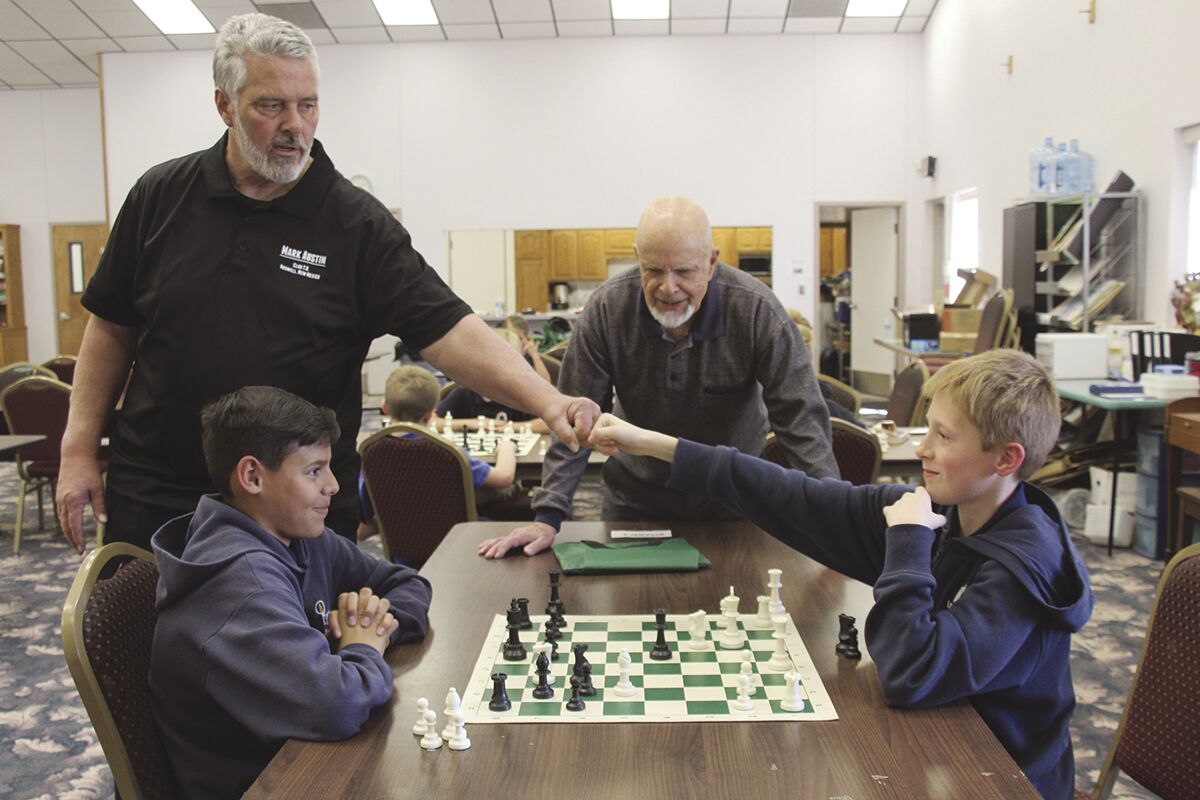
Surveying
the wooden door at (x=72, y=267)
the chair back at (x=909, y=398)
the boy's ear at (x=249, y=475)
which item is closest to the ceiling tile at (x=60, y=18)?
the wooden door at (x=72, y=267)

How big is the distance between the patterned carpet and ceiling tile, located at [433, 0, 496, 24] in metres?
6.72

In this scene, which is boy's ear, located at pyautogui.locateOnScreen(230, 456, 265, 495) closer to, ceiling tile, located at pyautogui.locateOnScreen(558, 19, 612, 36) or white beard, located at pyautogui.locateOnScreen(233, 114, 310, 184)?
white beard, located at pyautogui.locateOnScreen(233, 114, 310, 184)

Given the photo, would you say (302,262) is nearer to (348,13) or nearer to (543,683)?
(543,683)

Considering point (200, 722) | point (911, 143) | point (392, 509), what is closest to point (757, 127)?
point (911, 143)

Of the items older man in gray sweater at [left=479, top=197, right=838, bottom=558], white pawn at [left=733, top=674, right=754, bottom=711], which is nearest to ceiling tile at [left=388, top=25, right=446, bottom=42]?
older man in gray sweater at [left=479, top=197, right=838, bottom=558]

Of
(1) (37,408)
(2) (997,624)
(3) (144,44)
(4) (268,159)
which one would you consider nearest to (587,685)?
(2) (997,624)

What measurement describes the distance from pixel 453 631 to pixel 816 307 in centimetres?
1027

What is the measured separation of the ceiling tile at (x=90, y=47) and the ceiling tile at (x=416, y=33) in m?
3.01

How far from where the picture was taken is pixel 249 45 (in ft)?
6.50

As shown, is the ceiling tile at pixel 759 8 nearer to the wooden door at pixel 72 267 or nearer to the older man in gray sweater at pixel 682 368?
the wooden door at pixel 72 267

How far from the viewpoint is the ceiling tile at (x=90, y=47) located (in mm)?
11570


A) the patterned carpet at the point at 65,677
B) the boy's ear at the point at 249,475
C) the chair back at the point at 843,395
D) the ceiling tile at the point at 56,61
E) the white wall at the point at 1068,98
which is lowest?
the patterned carpet at the point at 65,677

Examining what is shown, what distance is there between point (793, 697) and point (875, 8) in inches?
420

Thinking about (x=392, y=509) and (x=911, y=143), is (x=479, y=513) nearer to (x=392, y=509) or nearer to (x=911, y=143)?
(x=392, y=509)
